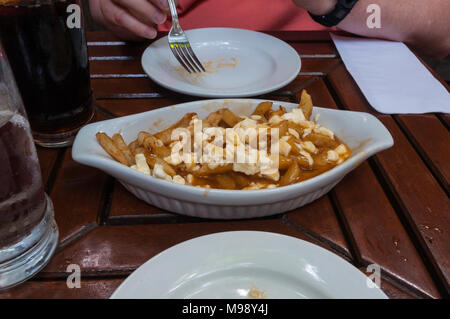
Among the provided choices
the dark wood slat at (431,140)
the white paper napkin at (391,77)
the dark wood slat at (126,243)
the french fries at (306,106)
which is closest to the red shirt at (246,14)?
the white paper napkin at (391,77)

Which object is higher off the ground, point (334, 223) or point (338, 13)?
point (338, 13)

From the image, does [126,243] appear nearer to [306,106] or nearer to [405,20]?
[306,106]

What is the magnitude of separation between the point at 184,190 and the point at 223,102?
0.30m

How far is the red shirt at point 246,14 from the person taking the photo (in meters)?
1.54

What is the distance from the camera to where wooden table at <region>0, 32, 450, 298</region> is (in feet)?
A: 1.93

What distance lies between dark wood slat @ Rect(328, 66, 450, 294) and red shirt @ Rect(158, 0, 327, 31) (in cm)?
75

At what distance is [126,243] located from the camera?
2.08ft

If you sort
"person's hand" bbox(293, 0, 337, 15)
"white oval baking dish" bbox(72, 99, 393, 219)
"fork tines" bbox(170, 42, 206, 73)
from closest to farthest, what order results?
"white oval baking dish" bbox(72, 99, 393, 219) → "fork tines" bbox(170, 42, 206, 73) → "person's hand" bbox(293, 0, 337, 15)

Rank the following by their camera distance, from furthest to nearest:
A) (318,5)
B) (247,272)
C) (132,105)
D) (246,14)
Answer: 1. (246,14)
2. (318,5)
3. (132,105)
4. (247,272)

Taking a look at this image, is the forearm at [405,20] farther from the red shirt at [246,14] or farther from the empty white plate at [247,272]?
the empty white plate at [247,272]

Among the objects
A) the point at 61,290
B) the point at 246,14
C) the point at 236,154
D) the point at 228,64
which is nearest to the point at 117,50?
the point at 228,64

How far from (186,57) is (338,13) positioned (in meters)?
0.51

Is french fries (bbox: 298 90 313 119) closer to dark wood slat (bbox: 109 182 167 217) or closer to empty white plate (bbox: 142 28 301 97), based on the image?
empty white plate (bbox: 142 28 301 97)

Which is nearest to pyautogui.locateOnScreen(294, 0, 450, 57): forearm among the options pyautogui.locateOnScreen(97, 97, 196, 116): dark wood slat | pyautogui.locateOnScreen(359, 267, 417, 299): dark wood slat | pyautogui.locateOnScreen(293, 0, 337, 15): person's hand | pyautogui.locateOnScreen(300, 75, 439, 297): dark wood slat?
pyautogui.locateOnScreen(293, 0, 337, 15): person's hand
